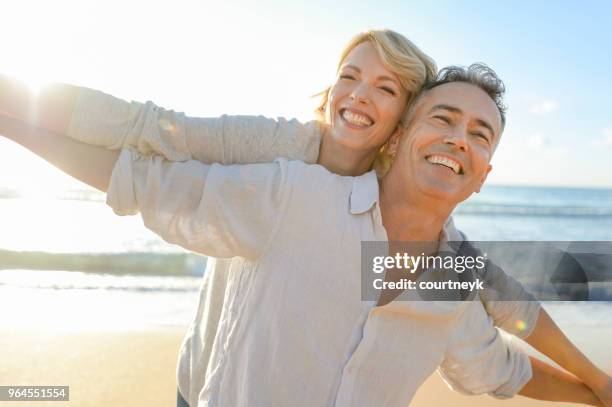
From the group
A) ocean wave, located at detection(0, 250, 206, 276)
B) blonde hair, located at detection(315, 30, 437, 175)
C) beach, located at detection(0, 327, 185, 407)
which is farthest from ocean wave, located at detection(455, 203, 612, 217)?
blonde hair, located at detection(315, 30, 437, 175)

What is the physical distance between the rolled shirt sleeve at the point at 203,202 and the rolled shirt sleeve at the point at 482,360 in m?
0.95

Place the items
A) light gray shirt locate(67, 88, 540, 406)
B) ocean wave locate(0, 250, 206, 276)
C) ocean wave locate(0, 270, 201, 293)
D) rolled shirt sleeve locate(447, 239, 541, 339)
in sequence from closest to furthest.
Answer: light gray shirt locate(67, 88, 540, 406) → rolled shirt sleeve locate(447, 239, 541, 339) → ocean wave locate(0, 270, 201, 293) → ocean wave locate(0, 250, 206, 276)

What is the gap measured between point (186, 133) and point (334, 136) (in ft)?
2.36

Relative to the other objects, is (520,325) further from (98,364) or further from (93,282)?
(93,282)

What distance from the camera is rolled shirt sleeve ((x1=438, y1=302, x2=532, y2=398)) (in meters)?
2.55

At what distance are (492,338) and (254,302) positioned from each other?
1119 mm

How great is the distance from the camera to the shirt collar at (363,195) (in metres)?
2.25

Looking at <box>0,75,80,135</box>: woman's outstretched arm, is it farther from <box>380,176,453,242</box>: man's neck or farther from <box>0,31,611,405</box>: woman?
<box>380,176,453,242</box>: man's neck

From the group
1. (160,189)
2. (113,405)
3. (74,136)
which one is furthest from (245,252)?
(113,405)

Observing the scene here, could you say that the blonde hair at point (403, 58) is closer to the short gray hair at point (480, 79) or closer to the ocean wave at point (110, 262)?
the short gray hair at point (480, 79)

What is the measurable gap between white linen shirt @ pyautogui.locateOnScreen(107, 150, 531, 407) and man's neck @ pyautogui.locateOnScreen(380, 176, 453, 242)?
8.4 inches

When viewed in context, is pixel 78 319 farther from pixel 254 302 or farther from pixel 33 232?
pixel 33 232

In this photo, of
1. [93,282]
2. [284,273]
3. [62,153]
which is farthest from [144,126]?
[93,282]

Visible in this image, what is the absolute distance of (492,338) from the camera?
2.67m
